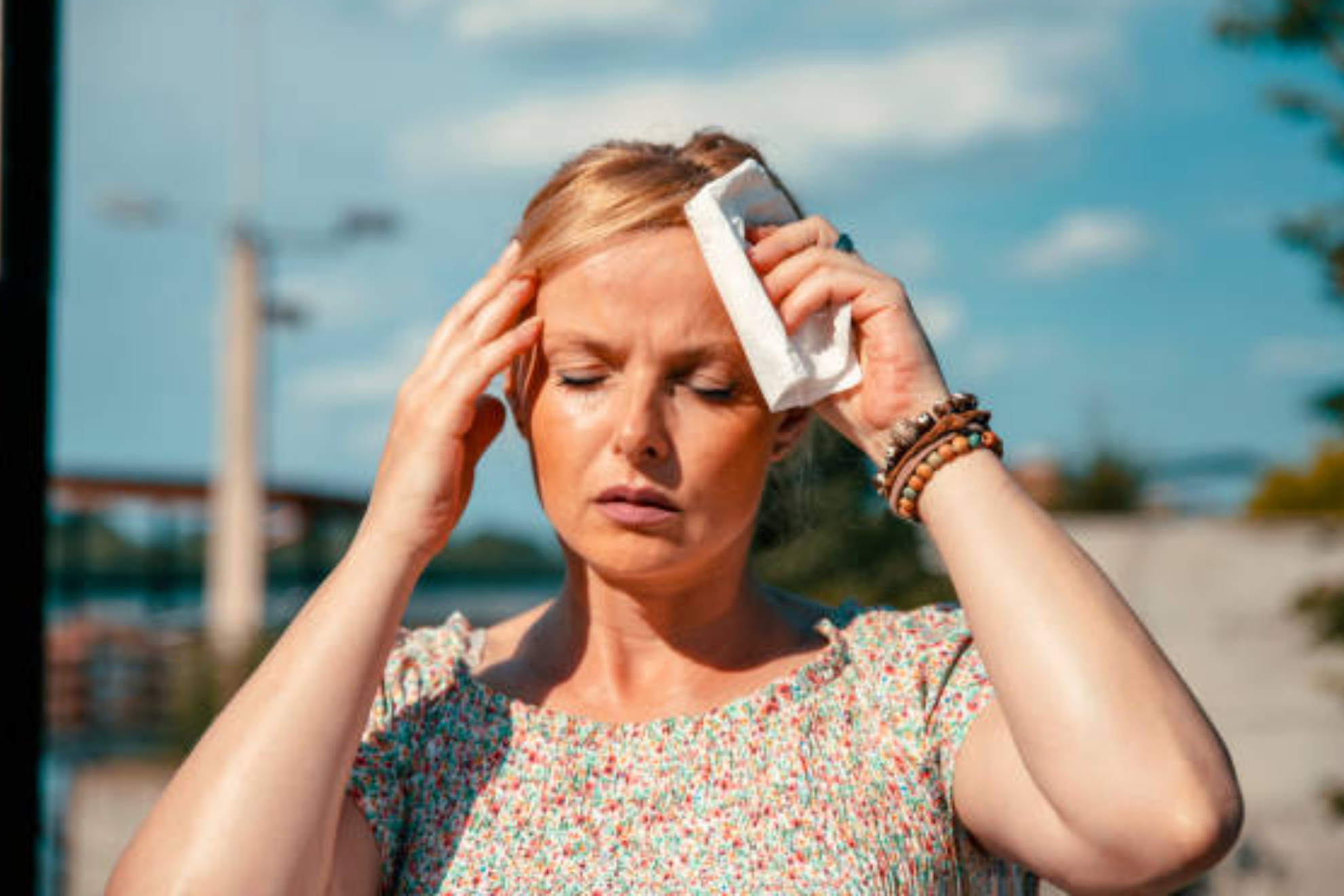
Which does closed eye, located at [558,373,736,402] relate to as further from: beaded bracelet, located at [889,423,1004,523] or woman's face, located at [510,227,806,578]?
beaded bracelet, located at [889,423,1004,523]

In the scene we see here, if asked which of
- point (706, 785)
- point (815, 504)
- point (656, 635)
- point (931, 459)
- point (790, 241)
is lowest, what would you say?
point (706, 785)

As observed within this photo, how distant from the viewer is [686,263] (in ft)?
6.12

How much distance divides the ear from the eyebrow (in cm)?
20

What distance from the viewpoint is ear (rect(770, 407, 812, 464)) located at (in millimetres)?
2049

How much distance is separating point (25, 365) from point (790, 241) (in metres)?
1.10

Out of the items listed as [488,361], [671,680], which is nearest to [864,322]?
[488,361]

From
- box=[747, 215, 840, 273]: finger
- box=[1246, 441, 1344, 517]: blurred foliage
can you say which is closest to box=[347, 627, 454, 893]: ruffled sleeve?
box=[747, 215, 840, 273]: finger

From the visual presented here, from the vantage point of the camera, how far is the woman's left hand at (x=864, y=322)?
5.81 feet

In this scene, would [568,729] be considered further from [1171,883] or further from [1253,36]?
[1253,36]

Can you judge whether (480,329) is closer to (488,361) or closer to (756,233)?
(488,361)

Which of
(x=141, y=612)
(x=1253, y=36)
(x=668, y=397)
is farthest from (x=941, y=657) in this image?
(x=141, y=612)

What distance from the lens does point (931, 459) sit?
1.71 metres

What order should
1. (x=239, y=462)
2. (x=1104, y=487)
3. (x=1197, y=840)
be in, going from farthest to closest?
(x=239, y=462), (x=1104, y=487), (x=1197, y=840)

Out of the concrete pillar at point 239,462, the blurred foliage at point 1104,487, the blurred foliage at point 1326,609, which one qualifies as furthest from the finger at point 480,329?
the concrete pillar at point 239,462
